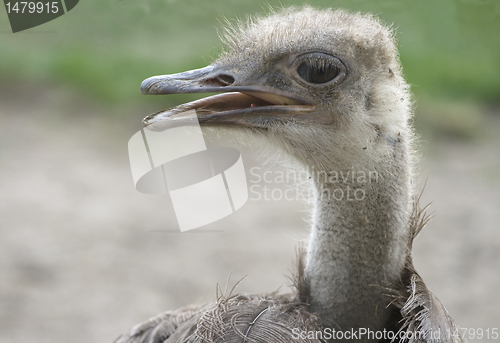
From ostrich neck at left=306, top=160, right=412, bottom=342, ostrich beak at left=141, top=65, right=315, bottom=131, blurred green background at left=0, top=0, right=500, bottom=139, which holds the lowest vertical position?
ostrich neck at left=306, top=160, right=412, bottom=342

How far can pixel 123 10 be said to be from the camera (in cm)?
391

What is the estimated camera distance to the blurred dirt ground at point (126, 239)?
3963mm

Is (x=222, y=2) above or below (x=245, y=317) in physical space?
above

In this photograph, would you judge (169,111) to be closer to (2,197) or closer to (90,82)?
(2,197)

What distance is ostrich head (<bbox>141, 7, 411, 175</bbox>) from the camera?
1.76 metres

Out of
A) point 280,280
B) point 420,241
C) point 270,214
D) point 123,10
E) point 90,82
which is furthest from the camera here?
point 90,82

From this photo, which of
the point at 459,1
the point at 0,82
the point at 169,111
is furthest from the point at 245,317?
the point at 0,82

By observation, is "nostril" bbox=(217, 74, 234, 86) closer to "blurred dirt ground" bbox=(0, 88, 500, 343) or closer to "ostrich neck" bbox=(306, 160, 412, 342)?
"ostrich neck" bbox=(306, 160, 412, 342)

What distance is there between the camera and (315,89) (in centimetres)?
180

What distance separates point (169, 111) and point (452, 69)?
15.7 feet

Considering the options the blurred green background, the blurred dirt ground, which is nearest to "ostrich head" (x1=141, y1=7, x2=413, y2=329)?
the blurred green background

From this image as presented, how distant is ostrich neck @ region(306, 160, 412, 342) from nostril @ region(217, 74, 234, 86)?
15.7 inches

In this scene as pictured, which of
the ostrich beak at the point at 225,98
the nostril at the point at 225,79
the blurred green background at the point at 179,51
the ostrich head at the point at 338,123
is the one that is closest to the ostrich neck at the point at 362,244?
the ostrich head at the point at 338,123

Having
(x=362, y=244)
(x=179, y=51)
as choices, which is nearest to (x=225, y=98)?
(x=362, y=244)
